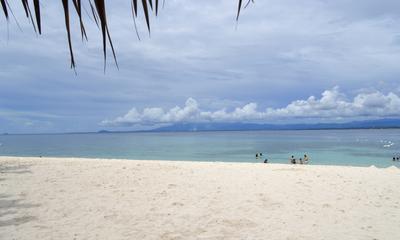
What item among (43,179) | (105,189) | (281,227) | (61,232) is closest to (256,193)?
(281,227)

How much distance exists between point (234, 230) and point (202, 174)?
610 centimetres

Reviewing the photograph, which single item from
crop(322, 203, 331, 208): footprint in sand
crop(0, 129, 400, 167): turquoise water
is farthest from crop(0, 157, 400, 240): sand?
crop(0, 129, 400, 167): turquoise water

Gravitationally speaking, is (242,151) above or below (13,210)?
below

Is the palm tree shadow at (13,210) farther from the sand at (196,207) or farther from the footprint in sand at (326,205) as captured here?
the footprint in sand at (326,205)

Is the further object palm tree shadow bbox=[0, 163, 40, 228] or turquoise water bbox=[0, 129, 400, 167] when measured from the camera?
turquoise water bbox=[0, 129, 400, 167]

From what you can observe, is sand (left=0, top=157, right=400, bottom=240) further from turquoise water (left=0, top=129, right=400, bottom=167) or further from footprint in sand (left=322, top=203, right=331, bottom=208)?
turquoise water (left=0, top=129, right=400, bottom=167)

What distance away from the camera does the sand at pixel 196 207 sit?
5496 millimetres

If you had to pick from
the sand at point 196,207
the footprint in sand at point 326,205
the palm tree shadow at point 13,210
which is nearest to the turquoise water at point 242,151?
the sand at point 196,207

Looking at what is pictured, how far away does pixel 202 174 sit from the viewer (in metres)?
11.6

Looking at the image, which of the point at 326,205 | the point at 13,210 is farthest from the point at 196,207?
the point at 13,210

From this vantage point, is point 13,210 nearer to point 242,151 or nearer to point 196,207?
point 196,207

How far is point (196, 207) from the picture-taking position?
23.1 ft

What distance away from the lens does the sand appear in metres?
5.50

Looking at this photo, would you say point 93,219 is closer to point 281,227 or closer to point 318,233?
point 281,227
